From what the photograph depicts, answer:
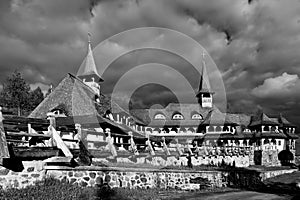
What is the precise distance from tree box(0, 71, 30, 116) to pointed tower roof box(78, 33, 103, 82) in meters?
13.0

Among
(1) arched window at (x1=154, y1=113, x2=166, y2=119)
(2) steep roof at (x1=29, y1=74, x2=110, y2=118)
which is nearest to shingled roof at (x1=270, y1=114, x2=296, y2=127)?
(1) arched window at (x1=154, y1=113, x2=166, y2=119)

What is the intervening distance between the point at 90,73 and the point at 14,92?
1588cm

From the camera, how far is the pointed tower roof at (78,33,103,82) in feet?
165

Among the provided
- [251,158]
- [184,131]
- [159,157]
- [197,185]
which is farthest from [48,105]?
[184,131]

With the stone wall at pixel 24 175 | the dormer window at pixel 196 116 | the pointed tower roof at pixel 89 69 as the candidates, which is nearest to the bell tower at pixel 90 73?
the pointed tower roof at pixel 89 69

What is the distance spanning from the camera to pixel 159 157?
18719mm

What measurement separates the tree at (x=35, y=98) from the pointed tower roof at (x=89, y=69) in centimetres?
1428

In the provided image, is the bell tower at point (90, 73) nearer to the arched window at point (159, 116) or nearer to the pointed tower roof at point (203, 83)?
the arched window at point (159, 116)

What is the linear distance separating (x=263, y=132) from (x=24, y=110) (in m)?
44.5

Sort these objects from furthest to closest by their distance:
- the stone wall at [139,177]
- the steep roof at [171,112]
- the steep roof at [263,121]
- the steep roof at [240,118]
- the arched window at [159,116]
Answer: the arched window at [159,116] → the steep roof at [240,118] → the steep roof at [171,112] → the steep roof at [263,121] → the stone wall at [139,177]

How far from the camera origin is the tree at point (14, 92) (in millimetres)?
54094

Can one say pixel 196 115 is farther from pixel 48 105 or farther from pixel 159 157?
pixel 159 157

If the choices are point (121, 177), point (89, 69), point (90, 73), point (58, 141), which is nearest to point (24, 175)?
point (58, 141)

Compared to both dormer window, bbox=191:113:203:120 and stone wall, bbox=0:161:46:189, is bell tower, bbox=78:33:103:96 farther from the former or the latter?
stone wall, bbox=0:161:46:189
